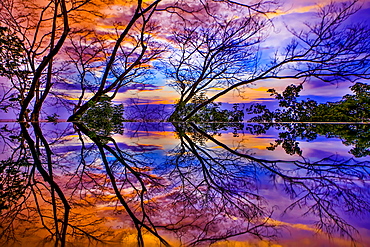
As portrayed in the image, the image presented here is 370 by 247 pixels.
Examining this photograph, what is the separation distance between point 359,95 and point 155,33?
227 inches

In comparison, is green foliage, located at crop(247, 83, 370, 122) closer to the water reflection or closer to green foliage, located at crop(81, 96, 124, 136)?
green foliage, located at crop(81, 96, 124, 136)

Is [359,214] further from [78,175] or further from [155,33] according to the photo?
[155,33]

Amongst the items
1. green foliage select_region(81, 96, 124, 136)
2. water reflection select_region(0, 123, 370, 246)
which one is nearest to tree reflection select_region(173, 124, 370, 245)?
water reflection select_region(0, 123, 370, 246)

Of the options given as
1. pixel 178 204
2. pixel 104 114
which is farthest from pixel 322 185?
pixel 104 114

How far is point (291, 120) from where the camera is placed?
715 centimetres

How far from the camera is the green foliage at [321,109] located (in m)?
5.82

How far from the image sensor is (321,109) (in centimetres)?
649

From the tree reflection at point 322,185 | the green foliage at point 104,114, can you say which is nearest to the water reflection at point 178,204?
the tree reflection at point 322,185

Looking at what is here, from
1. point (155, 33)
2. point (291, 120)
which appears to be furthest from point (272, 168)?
point (291, 120)

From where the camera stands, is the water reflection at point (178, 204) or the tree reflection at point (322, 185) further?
the tree reflection at point (322, 185)

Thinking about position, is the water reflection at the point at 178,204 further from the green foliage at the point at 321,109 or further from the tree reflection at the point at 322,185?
the green foliage at the point at 321,109

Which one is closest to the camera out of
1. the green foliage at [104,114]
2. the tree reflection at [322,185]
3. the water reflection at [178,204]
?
the water reflection at [178,204]

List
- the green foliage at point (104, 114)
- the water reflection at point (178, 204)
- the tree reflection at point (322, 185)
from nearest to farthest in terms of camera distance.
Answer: the water reflection at point (178, 204) < the tree reflection at point (322, 185) < the green foliage at point (104, 114)

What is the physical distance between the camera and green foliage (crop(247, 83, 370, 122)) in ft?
19.1
